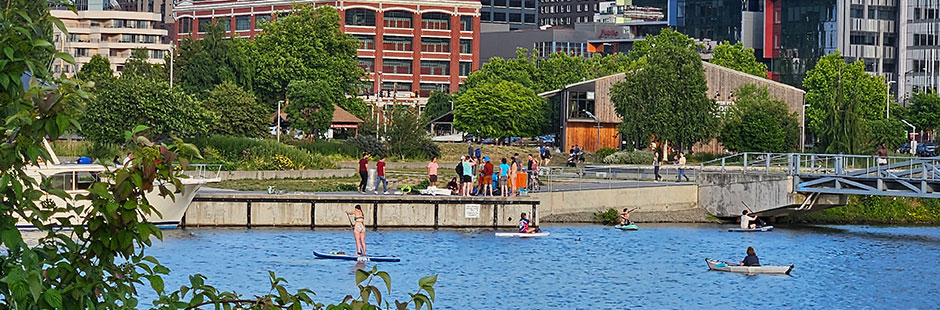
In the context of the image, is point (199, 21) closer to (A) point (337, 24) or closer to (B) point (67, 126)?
(A) point (337, 24)

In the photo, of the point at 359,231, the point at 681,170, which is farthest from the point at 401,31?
the point at 359,231

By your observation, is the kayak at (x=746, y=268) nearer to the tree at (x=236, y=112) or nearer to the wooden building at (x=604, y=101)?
the tree at (x=236, y=112)

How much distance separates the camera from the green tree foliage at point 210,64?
301 feet

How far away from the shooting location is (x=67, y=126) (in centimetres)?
970

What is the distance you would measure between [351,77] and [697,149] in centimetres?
3174

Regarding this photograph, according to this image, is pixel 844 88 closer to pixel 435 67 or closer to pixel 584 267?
pixel 584 267

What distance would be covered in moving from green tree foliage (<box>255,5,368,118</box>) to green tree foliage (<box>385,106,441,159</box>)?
76.0 ft

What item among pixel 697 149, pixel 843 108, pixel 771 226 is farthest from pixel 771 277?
pixel 697 149

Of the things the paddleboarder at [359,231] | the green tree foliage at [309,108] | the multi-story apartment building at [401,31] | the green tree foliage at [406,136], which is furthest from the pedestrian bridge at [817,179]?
the multi-story apartment building at [401,31]

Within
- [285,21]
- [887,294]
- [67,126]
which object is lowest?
[887,294]

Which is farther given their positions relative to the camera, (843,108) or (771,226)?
A: (843,108)

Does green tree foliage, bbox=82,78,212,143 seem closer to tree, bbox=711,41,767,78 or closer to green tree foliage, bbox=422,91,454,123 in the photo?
tree, bbox=711,41,767,78

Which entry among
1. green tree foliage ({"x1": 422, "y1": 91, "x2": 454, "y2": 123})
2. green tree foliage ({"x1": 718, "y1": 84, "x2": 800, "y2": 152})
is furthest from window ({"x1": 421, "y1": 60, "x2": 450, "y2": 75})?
green tree foliage ({"x1": 718, "y1": 84, "x2": 800, "y2": 152})

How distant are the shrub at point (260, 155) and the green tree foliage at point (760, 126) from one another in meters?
29.0
